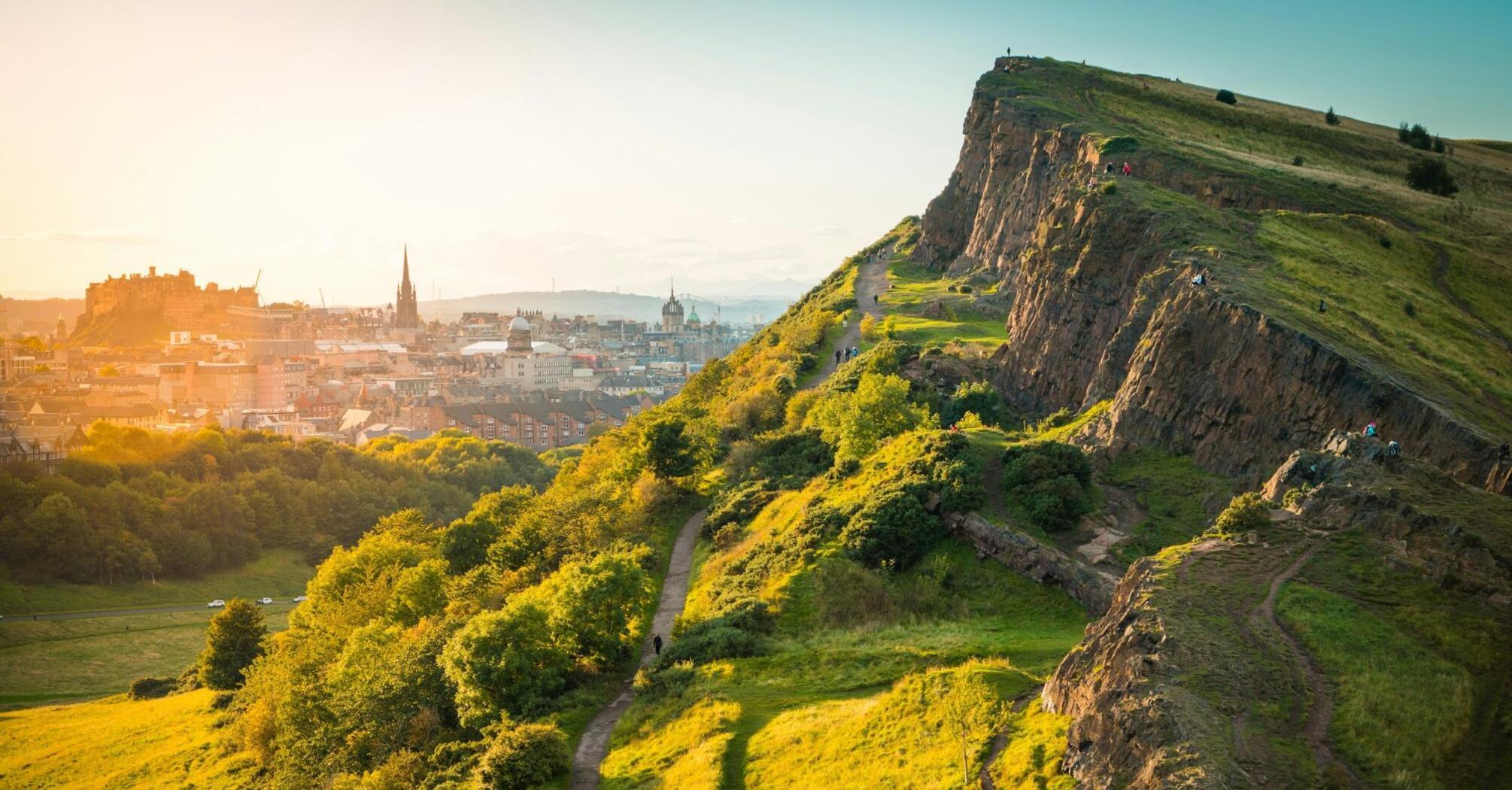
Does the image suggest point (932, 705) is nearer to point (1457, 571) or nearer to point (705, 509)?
point (1457, 571)

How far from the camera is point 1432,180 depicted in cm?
6362

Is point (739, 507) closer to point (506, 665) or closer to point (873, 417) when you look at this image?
point (873, 417)

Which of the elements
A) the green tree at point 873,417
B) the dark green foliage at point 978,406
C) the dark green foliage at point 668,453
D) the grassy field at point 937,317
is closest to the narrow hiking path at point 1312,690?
the green tree at point 873,417

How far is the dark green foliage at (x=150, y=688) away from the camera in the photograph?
72875 millimetres

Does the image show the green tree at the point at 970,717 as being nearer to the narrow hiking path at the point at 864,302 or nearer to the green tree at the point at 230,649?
the narrow hiking path at the point at 864,302

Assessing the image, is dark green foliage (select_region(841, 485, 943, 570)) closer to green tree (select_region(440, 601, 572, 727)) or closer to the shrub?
green tree (select_region(440, 601, 572, 727))

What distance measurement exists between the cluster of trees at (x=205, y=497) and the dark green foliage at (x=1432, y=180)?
10150cm

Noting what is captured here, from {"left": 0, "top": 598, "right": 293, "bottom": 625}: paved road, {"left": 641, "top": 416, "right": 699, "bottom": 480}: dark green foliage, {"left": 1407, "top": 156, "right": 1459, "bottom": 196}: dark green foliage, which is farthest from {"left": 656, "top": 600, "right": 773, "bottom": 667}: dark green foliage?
{"left": 0, "top": 598, "right": 293, "bottom": 625}: paved road

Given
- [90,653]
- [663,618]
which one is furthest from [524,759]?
[90,653]

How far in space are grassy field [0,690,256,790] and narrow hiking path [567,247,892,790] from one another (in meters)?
21.7

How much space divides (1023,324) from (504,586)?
29451 millimetres

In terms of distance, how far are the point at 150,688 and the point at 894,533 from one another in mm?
57409

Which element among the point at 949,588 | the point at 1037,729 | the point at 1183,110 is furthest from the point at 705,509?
the point at 1183,110

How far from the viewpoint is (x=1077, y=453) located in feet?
131
